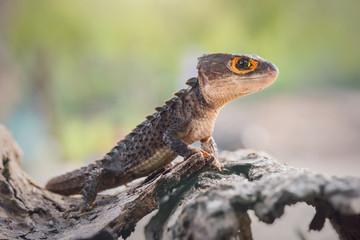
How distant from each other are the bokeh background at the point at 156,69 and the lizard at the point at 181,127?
455cm

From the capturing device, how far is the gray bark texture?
1.57 m

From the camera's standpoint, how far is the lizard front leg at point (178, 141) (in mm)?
2629

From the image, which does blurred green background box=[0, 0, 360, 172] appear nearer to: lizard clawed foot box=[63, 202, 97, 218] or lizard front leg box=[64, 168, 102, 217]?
lizard front leg box=[64, 168, 102, 217]

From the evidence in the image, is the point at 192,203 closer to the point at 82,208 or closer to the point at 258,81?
the point at 258,81

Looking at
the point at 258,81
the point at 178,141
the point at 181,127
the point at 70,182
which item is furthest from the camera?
the point at 70,182

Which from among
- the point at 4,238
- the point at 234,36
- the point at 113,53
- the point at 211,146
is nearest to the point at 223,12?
the point at 234,36

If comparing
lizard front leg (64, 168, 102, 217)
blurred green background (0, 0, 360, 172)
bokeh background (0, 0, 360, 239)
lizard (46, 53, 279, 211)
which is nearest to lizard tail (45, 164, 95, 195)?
lizard (46, 53, 279, 211)

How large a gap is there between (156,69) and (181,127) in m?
6.82

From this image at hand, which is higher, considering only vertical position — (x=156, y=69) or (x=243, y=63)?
(x=156, y=69)

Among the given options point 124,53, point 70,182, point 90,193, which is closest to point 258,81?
point 90,193

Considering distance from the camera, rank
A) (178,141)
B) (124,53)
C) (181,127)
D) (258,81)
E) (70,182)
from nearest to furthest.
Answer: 1. (258,81)
2. (178,141)
3. (181,127)
4. (70,182)
5. (124,53)

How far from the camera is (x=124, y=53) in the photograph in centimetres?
941

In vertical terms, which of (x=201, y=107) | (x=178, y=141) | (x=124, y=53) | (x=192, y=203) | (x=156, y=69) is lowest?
(x=192, y=203)

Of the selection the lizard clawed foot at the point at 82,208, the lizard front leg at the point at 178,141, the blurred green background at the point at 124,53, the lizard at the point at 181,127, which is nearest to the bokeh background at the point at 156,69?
the blurred green background at the point at 124,53
